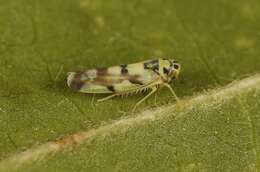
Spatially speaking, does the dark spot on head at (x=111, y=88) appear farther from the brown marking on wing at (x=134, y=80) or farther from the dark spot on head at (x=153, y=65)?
the dark spot on head at (x=153, y=65)

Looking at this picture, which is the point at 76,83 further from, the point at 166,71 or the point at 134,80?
the point at 166,71

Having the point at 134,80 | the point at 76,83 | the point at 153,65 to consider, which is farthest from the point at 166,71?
the point at 76,83

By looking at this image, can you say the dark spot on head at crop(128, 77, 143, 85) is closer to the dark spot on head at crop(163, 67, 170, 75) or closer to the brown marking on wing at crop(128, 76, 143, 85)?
the brown marking on wing at crop(128, 76, 143, 85)

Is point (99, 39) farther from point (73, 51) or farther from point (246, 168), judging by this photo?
point (246, 168)

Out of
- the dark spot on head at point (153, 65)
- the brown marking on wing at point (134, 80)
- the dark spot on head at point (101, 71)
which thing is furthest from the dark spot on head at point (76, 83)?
the dark spot on head at point (153, 65)

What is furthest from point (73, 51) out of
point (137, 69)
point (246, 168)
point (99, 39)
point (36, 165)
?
point (246, 168)

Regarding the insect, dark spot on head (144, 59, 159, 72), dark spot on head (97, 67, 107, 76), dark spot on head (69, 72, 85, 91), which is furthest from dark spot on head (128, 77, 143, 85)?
dark spot on head (69, 72, 85, 91)
